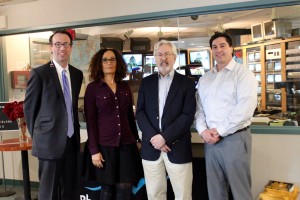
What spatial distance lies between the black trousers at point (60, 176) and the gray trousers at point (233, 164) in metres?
1.08

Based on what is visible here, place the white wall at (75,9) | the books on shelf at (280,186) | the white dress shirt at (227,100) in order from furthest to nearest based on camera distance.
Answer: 1. the white wall at (75,9)
2. the books on shelf at (280,186)
3. the white dress shirt at (227,100)

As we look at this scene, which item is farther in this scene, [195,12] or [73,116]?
[195,12]

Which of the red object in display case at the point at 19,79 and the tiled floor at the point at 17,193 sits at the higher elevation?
the red object in display case at the point at 19,79

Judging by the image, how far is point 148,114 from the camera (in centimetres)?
248

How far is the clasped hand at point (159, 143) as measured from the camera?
2.33 meters

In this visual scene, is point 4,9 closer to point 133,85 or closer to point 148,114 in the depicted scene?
point 133,85

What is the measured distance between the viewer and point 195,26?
3502 mm

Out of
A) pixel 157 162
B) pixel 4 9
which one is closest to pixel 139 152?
pixel 157 162

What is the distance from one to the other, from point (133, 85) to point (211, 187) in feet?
5.36

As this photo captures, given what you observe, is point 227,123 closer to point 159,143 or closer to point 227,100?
point 227,100

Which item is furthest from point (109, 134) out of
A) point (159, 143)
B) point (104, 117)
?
point (159, 143)

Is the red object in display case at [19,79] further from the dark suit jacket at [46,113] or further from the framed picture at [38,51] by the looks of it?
the dark suit jacket at [46,113]

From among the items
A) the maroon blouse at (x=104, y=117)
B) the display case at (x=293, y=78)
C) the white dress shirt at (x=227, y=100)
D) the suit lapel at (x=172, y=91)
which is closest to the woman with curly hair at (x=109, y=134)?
the maroon blouse at (x=104, y=117)

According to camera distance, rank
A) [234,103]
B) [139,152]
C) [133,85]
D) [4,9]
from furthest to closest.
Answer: [4,9] → [133,85] → [139,152] → [234,103]
